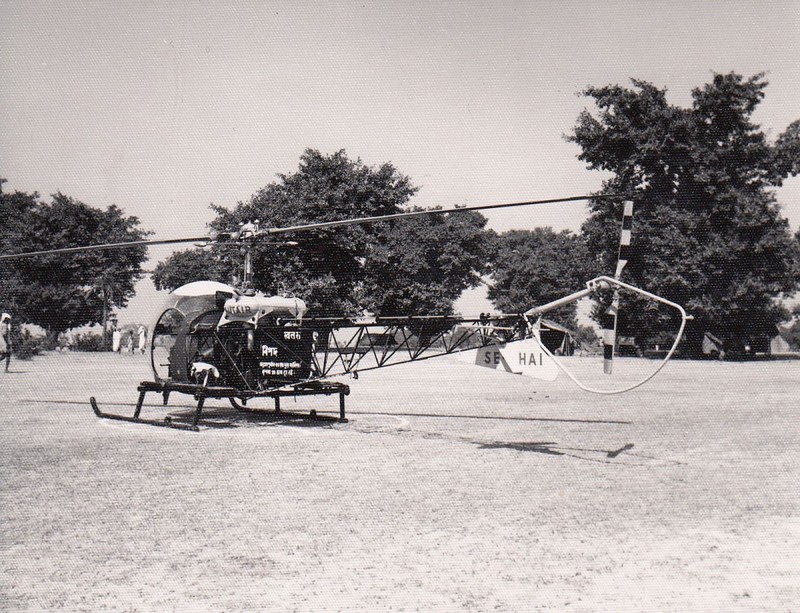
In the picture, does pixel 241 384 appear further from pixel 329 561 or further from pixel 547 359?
pixel 329 561

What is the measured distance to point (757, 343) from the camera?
58.4 m

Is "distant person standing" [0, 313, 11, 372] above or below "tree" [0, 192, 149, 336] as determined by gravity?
below

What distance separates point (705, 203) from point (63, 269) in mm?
48927

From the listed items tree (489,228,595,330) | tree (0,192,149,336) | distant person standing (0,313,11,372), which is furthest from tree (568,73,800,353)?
tree (0,192,149,336)

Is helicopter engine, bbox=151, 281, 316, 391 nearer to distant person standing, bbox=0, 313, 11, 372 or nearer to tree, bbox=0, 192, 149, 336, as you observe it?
distant person standing, bbox=0, 313, 11, 372

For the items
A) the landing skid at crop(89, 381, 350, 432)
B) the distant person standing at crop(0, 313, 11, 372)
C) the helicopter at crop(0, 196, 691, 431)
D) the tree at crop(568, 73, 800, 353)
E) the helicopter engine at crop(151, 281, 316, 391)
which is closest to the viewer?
the helicopter at crop(0, 196, 691, 431)

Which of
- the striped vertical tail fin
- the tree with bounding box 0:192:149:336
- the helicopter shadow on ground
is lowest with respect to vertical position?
the helicopter shadow on ground

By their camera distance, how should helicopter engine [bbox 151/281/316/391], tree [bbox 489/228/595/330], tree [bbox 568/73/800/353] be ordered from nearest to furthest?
1. helicopter engine [bbox 151/281/316/391]
2. tree [bbox 568/73/800/353]
3. tree [bbox 489/228/595/330]

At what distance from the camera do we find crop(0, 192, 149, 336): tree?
54.5 m

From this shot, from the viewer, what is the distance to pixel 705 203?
151 ft

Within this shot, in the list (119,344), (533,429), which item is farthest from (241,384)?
(119,344)

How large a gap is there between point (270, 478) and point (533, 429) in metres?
5.97

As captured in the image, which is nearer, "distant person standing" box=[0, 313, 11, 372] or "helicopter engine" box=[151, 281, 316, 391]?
"helicopter engine" box=[151, 281, 316, 391]

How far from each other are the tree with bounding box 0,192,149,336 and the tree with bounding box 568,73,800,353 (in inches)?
1526
